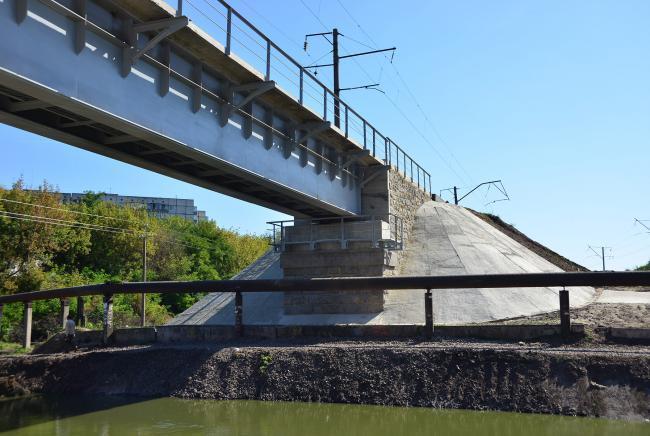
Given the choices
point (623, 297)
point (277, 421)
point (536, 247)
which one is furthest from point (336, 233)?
point (536, 247)

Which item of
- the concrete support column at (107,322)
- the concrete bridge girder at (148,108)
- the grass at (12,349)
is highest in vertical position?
the concrete bridge girder at (148,108)

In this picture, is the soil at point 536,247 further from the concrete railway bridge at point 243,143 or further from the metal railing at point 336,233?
the metal railing at point 336,233

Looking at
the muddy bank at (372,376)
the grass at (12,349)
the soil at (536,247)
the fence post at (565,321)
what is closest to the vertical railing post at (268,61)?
the muddy bank at (372,376)

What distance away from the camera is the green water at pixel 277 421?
10.1 m

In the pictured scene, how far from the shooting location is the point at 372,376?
12758 mm

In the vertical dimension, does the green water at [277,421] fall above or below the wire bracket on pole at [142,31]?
below

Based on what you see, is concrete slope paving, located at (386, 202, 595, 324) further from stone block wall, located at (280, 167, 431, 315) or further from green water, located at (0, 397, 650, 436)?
green water, located at (0, 397, 650, 436)

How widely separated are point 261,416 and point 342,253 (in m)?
14.8

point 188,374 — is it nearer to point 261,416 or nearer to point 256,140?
point 261,416

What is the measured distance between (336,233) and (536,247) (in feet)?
67.4

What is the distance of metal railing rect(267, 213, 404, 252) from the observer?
1009 inches

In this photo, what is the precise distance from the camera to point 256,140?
18734mm

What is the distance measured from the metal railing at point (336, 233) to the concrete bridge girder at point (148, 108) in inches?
142

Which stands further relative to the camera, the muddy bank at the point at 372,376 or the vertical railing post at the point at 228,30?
the vertical railing post at the point at 228,30
